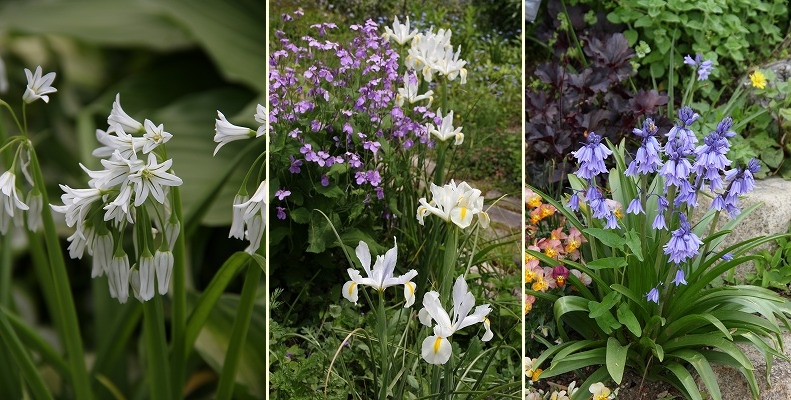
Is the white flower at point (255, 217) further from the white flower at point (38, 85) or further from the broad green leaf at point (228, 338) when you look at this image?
the white flower at point (38, 85)

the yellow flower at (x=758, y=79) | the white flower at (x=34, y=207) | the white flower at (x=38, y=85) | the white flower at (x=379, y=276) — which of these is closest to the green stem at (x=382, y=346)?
the white flower at (x=379, y=276)

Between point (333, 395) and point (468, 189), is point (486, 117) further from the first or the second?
point (333, 395)

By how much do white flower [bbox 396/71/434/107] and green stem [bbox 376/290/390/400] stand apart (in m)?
0.44

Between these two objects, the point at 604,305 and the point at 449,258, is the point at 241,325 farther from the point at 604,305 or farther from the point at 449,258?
the point at 604,305

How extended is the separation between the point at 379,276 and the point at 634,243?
0.68 m

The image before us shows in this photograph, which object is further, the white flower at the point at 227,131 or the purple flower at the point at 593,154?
the purple flower at the point at 593,154

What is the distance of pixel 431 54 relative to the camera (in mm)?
1891

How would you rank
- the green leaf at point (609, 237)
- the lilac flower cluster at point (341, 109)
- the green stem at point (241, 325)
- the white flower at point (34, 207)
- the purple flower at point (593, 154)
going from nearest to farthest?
the white flower at point (34, 207)
the green stem at point (241, 325)
the lilac flower cluster at point (341, 109)
the purple flower at point (593, 154)
the green leaf at point (609, 237)

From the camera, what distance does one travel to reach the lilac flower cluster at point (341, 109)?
1.84 m

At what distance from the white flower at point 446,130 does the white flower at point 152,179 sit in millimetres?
591

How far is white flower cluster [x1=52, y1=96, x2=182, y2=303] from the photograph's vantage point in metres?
1.54

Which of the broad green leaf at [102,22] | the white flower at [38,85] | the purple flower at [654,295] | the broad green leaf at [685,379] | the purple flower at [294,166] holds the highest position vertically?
the broad green leaf at [102,22]

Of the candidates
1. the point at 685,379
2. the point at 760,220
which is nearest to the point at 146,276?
the point at 685,379

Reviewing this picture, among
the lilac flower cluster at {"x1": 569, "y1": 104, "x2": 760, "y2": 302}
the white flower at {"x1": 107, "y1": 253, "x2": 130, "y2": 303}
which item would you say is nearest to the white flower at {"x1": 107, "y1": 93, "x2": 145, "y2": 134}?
the white flower at {"x1": 107, "y1": 253, "x2": 130, "y2": 303}
